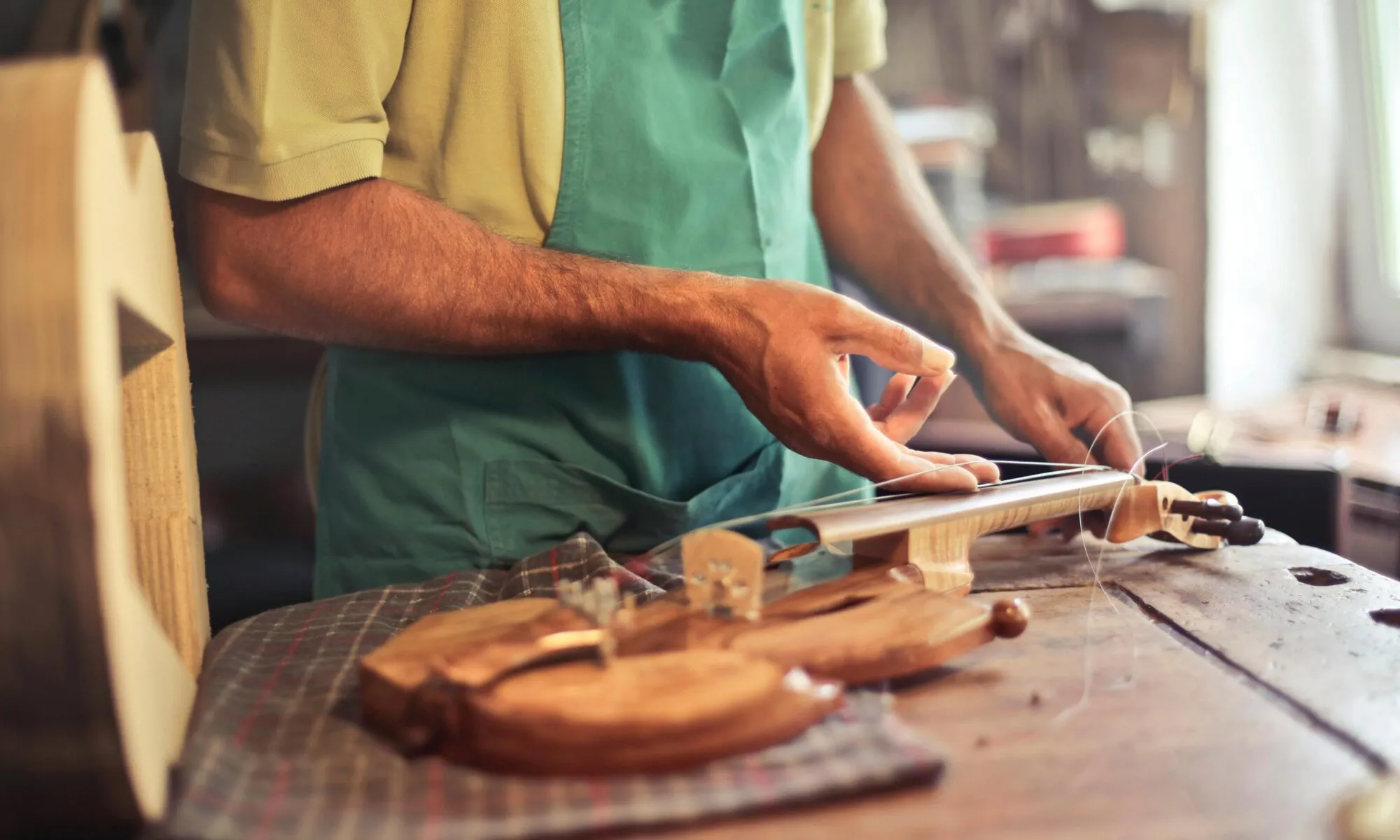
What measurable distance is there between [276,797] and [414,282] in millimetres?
453

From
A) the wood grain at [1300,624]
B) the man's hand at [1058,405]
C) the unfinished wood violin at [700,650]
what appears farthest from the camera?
the man's hand at [1058,405]

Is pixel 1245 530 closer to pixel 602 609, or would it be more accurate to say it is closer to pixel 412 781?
pixel 602 609

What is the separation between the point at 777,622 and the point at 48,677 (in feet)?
1.33

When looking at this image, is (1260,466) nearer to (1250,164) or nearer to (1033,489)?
(1033,489)

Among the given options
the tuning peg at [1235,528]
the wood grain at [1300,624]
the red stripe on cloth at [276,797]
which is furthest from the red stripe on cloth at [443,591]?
the tuning peg at [1235,528]

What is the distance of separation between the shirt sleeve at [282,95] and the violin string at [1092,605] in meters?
0.65

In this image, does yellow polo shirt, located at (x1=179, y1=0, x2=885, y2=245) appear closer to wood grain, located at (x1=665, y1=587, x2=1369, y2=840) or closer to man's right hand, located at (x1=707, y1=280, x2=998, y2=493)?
man's right hand, located at (x1=707, y1=280, x2=998, y2=493)

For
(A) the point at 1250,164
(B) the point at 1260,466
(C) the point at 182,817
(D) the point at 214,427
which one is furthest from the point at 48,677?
(A) the point at 1250,164

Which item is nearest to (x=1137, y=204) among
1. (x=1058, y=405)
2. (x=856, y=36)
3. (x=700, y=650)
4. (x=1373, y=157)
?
(x=1373, y=157)

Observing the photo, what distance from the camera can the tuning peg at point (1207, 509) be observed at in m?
1.03

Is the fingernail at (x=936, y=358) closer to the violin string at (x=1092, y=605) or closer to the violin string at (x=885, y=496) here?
the violin string at (x=885, y=496)

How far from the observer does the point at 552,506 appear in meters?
1.03

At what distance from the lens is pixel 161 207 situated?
785 mm

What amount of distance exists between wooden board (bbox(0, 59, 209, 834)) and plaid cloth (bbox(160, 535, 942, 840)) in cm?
4
